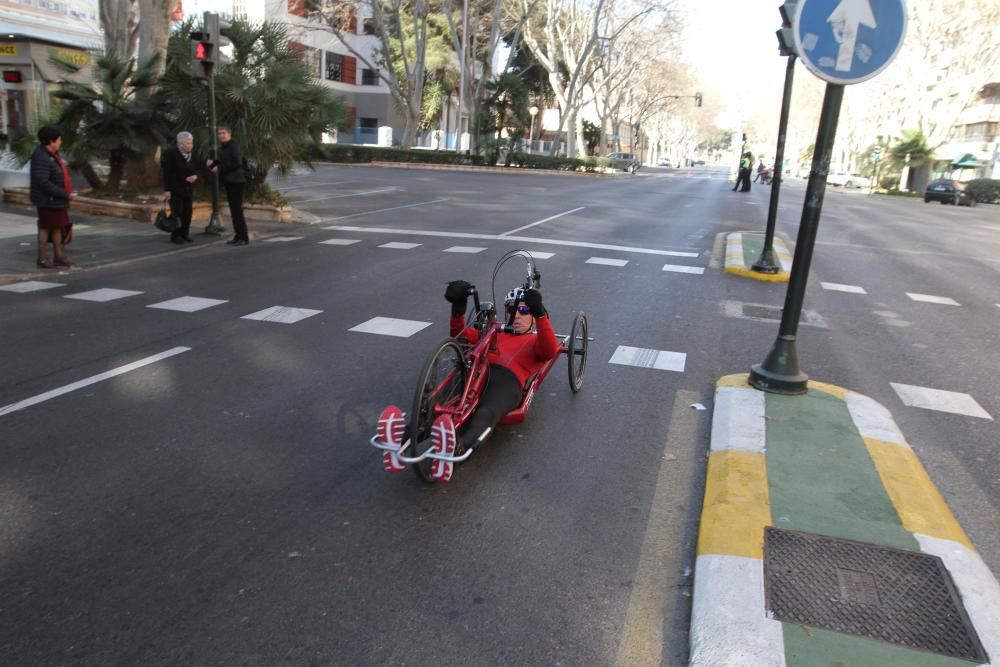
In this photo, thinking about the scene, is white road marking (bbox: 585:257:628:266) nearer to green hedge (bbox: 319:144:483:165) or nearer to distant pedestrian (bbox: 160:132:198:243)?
distant pedestrian (bbox: 160:132:198:243)

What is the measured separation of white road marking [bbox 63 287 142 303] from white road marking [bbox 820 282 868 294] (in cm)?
892

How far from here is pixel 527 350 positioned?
467 centimetres

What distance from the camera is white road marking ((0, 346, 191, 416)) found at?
4832mm

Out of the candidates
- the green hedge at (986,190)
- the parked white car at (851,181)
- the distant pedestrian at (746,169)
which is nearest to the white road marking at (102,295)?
the distant pedestrian at (746,169)

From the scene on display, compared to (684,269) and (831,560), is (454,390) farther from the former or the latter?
(684,269)

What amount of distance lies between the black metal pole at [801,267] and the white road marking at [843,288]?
5472mm

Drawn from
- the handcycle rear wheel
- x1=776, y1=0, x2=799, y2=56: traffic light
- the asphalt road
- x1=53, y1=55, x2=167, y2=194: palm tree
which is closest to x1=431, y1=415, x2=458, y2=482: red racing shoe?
the asphalt road

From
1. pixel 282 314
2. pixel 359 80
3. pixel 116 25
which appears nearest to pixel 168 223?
pixel 282 314

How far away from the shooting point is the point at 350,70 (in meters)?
61.6

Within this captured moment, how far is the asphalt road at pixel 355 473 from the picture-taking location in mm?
2811

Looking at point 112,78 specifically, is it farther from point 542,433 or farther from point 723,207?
point 723,207

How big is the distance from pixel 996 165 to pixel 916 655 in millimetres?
70745

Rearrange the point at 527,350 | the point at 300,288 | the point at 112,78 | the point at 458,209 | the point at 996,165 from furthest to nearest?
the point at 996,165 → the point at 458,209 → the point at 112,78 → the point at 300,288 → the point at 527,350

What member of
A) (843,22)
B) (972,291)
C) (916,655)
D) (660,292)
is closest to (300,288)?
(660,292)
